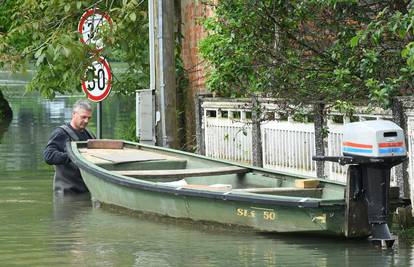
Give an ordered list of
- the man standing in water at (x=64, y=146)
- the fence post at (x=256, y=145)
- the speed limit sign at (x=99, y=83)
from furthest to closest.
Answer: the speed limit sign at (x=99, y=83), the fence post at (x=256, y=145), the man standing in water at (x=64, y=146)

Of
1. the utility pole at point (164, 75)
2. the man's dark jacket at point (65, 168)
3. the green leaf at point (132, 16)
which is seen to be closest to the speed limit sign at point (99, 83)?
the utility pole at point (164, 75)

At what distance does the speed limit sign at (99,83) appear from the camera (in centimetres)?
1839

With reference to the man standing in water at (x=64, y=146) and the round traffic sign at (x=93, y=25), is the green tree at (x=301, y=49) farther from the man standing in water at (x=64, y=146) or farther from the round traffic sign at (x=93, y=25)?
the round traffic sign at (x=93, y=25)

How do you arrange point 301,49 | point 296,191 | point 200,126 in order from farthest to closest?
point 200,126, point 301,49, point 296,191

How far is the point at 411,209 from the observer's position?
44.2 ft

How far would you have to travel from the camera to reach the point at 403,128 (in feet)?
45.5

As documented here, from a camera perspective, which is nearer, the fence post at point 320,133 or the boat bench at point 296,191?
the boat bench at point 296,191

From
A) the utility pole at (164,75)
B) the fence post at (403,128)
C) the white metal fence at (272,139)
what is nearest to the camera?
the fence post at (403,128)

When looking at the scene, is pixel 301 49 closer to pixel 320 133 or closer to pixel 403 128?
pixel 320 133

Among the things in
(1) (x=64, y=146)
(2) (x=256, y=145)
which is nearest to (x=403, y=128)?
(2) (x=256, y=145)

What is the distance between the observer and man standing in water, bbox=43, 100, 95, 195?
17.1 metres

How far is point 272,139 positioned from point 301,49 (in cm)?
147

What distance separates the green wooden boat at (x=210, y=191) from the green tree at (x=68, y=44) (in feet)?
6.43

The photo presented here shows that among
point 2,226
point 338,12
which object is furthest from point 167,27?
point 2,226
